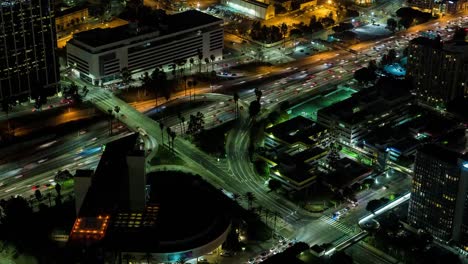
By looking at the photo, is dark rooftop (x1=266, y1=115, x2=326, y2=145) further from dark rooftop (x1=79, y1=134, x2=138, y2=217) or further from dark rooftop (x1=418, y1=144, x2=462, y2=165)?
dark rooftop (x1=79, y1=134, x2=138, y2=217)

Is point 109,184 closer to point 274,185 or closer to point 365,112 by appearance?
point 274,185

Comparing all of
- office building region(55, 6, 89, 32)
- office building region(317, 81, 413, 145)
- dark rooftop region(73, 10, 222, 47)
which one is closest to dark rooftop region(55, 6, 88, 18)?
office building region(55, 6, 89, 32)

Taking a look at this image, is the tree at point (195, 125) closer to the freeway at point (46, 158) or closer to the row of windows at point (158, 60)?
the freeway at point (46, 158)

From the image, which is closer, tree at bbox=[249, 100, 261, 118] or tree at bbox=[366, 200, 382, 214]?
tree at bbox=[366, 200, 382, 214]

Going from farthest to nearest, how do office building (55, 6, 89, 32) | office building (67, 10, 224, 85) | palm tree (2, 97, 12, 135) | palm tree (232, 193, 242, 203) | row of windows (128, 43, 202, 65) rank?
1. office building (55, 6, 89, 32)
2. row of windows (128, 43, 202, 65)
3. office building (67, 10, 224, 85)
4. palm tree (2, 97, 12, 135)
5. palm tree (232, 193, 242, 203)

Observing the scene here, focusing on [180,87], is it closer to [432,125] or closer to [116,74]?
[116,74]

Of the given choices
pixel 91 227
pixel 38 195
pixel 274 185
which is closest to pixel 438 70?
pixel 274 185
